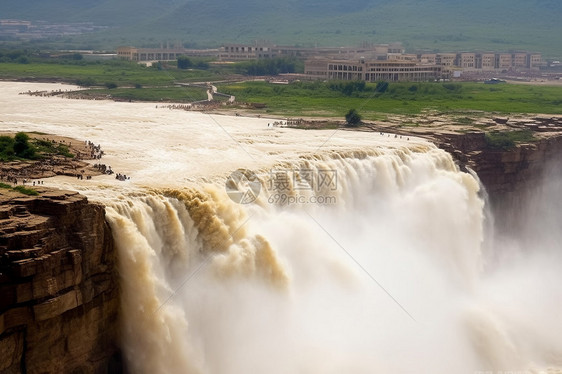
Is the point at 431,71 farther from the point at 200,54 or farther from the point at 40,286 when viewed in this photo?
the point at 40,286

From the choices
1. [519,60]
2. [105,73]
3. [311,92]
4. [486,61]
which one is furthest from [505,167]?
[519,60]

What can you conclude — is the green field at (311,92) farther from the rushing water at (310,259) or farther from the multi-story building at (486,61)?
the multi-story building at (486,61)

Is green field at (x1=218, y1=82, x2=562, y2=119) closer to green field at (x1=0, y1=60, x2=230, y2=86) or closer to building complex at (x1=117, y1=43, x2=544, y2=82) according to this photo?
building complex at (x1=117, y1=43, x2=544, y2=82)

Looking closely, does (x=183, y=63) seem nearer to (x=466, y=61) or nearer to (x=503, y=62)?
(x=466, y=61)

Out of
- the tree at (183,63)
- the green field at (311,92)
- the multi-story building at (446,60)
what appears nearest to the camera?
the green field at (311,92)

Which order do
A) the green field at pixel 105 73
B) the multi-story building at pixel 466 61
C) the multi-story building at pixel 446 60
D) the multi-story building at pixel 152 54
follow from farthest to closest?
the multi-story building at pixel 466 61, the multi-story building at pixel 152 54, the multi-story building at pixel 446 60, the green field at pixel 105 73

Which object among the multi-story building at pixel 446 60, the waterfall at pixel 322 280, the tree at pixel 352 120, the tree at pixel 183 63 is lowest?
the waterfall at pixel 322 280

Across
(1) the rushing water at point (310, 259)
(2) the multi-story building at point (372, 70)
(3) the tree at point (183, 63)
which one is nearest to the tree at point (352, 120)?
(1) the rushing water at point (310, 259)
